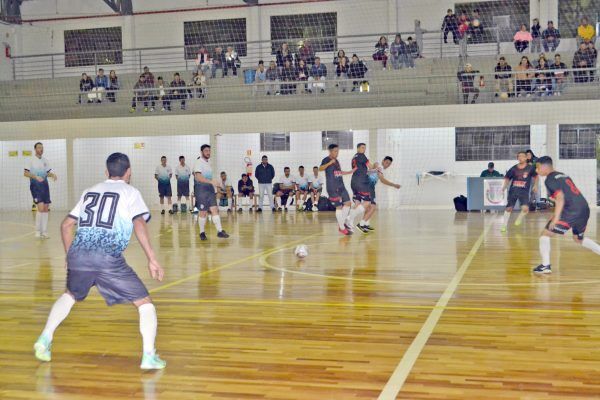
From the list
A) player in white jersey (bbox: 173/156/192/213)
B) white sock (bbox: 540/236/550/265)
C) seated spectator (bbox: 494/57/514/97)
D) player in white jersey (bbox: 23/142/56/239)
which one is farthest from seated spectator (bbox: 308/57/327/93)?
white sock (bbox: 540/236/550/265)

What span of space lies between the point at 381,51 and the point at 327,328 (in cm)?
1992

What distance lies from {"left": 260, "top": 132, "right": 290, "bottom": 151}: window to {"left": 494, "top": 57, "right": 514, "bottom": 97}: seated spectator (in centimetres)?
786

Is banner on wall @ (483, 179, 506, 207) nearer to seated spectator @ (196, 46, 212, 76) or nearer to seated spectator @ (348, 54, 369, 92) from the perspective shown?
seated spectator @ (348, 54, 369, 92)

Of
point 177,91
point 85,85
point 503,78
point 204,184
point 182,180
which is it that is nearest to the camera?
point 204,184

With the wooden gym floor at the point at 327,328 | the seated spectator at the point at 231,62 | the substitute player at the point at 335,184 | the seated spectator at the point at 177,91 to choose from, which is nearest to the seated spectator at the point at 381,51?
the seated spectator at the point at 231,62

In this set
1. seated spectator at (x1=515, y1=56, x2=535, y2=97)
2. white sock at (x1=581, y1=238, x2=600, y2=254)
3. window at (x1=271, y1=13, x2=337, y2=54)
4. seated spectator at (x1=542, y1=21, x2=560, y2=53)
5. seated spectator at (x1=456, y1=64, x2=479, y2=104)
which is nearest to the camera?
white sock at (x1=581, y1=238, x2=600, y2=254)

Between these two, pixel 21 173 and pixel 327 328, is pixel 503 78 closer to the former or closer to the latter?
pixel 21 173

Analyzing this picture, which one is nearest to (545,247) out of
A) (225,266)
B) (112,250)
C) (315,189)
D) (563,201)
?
(563,201)

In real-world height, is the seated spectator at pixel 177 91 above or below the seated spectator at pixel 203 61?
below

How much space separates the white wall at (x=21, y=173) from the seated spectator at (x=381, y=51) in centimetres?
→ 1255

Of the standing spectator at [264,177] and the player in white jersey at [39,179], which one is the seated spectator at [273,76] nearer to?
the standing spectator at [264,177]

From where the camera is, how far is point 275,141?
27438mm

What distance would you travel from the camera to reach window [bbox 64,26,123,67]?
2983 cm

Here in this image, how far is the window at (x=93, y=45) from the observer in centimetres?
2983
